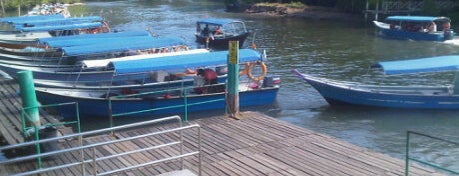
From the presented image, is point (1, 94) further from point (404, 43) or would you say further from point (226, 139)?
point (404, 43)

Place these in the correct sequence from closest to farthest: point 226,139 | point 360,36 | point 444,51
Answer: point 226,139 < point 444,51 < point 360,36

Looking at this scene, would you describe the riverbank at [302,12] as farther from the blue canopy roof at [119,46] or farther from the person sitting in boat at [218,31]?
the blue canopy roof at [119,46]

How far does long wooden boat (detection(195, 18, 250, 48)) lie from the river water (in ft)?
4.54

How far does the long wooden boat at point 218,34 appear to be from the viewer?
1446 inches

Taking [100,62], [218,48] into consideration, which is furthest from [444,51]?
[100,62]

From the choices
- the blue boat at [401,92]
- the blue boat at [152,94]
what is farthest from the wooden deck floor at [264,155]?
the blue boat at [401,92]

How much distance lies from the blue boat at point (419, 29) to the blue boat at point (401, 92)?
18645mm

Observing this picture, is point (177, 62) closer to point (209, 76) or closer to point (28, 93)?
point (209, 76)

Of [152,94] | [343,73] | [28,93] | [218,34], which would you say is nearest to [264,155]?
[28,93]

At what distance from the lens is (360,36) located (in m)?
43.0

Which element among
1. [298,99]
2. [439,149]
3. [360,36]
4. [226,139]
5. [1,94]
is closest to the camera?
[226,139]

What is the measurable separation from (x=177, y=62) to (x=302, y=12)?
45.8 meters

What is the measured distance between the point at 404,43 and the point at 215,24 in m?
14.2

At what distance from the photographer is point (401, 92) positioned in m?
20.3
